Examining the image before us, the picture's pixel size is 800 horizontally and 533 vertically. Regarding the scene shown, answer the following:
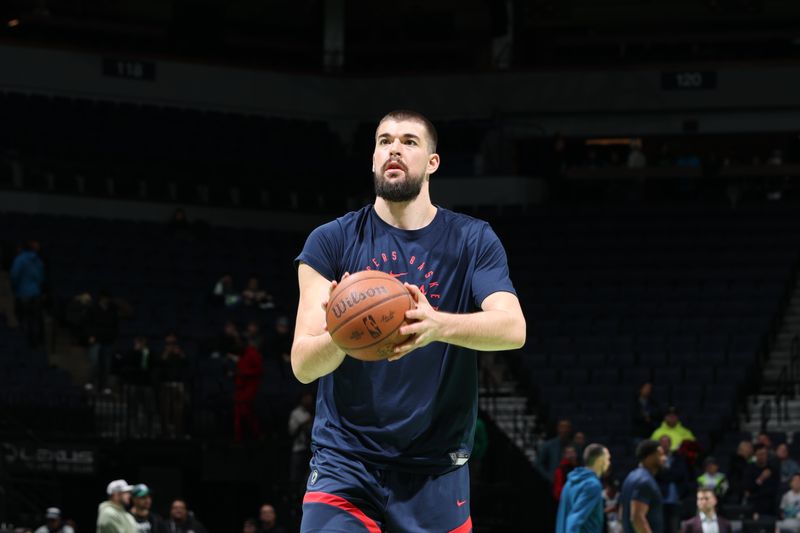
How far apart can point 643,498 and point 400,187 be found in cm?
856

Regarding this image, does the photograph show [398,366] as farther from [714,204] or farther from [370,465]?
[714,204]

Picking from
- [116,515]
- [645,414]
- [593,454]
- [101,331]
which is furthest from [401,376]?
[101,331]

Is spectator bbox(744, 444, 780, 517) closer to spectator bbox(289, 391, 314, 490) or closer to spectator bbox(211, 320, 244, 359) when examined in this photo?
spectator bbox(289, 391, 314, 490)

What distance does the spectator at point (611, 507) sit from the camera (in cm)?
1777

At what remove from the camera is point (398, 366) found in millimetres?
5457

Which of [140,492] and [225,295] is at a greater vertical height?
[225,295]

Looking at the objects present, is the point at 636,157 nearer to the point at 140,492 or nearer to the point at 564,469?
the point at 564,469

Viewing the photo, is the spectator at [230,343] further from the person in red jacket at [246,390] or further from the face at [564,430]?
the face at [564,430]

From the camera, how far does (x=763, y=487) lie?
18.7m

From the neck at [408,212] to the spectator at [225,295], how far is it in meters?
20.2

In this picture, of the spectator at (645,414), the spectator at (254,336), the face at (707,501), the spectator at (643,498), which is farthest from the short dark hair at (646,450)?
the spectator at (254,336)

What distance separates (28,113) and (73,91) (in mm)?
1836

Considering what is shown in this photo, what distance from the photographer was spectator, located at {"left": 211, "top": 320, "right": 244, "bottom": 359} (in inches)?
903

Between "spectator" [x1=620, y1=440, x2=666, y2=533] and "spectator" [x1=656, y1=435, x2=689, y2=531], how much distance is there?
4.14m
